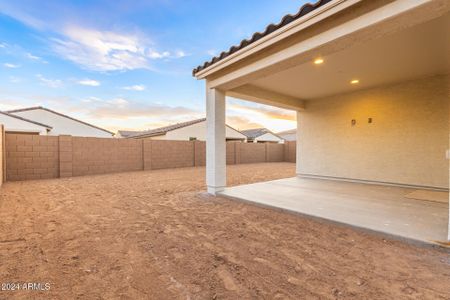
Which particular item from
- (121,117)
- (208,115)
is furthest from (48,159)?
(121,117)

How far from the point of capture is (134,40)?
7.18 meters

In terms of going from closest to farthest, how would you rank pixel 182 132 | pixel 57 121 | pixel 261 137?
pixel 57 121, pixel 182 132, pixel 261 137

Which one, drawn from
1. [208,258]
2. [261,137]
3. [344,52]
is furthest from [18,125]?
[261,137]

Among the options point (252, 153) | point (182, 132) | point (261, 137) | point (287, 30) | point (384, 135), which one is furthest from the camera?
point (261, 137)

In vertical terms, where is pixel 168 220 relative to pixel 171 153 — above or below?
below

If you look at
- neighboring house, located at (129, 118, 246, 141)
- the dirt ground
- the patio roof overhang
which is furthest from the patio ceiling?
neighboring house, located at (129, 118, 246, 141)

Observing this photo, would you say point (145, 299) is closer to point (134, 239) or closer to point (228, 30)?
point (134, 239)

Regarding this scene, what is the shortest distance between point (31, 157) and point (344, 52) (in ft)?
33.9

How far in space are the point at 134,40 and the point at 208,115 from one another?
15.7ft

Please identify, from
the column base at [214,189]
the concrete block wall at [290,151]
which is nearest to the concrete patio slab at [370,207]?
the column base at [214,189]

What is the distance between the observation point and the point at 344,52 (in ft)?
11.6

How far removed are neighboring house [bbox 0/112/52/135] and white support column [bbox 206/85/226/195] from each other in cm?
1553

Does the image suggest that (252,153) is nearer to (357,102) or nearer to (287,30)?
(357,102)

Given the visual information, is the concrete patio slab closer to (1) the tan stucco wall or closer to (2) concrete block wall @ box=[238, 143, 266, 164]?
(1) the tan stucco wall
